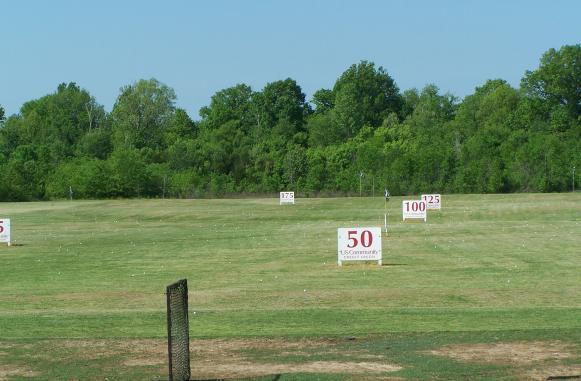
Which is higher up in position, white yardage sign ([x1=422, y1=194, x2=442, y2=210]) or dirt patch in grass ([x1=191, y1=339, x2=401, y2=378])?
white yardage sign ([x1=422, y1=194, x2=442, y2=210])

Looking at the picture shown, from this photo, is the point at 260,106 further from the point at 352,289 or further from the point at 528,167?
the point at 352,289

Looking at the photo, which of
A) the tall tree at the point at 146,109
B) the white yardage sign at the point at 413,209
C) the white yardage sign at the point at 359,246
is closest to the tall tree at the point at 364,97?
the tall tree at the point at 146,109

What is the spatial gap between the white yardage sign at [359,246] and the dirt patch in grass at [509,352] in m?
18.9

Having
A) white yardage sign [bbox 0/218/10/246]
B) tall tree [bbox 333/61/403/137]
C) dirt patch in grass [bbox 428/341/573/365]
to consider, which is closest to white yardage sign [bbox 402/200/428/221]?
white yardage sign [bbox 0/218/10/246]

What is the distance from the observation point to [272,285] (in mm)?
29469

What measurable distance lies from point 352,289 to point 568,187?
325 feet

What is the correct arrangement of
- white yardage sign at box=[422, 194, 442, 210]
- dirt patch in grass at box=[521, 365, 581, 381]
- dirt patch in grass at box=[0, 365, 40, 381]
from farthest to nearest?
white yardage sign at box=[422, 194, 442, 210], dirt patch in grass at box=[0, 365, 40, 381], dirt patch in grass at box=[521, 365, 581, 381]

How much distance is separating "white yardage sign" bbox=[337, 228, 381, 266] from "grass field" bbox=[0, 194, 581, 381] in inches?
17.0

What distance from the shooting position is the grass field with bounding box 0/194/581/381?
14023 mm

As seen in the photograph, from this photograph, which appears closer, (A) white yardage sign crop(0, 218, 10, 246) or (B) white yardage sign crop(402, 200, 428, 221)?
(A) white yardage sign crop(0, 218, 10, 246)

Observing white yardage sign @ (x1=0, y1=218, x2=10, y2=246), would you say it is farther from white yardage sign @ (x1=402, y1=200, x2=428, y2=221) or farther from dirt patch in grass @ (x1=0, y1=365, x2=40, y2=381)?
dirt patch in grass @ (x1=0, y1=365, x2=40, y2=381)

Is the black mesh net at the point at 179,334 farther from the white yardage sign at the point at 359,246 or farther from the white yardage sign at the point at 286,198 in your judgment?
the white yardage sign at the point at 286,198

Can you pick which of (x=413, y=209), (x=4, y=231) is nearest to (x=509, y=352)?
(x=4, y=231)

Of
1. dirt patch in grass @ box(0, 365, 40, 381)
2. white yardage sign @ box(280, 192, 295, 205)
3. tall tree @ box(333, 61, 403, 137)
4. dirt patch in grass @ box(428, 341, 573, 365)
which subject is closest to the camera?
dirt patch in grass @ box(0, 365, 40, 381)
